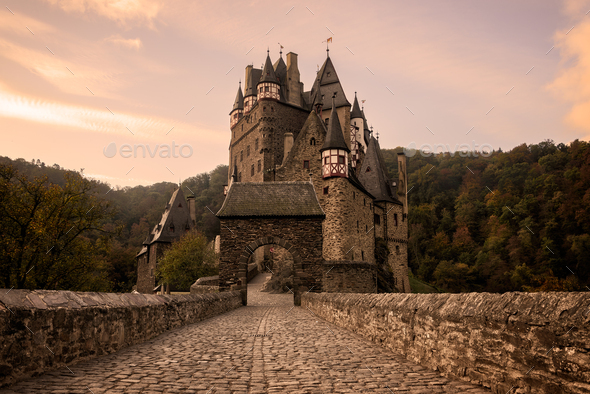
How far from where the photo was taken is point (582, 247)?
4062 centimetres

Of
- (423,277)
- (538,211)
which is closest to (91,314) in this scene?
(538,211)

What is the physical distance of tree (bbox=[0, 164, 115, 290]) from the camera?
2428 cm

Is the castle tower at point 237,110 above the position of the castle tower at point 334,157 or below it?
above

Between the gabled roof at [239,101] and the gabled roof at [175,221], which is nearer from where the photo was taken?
the gabled roof at [175,221]

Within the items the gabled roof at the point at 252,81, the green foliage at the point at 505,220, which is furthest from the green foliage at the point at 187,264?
the green foliage at the point at 505,220

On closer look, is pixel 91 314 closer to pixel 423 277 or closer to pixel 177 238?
pixel 177 238

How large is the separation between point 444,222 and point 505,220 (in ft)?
59.3

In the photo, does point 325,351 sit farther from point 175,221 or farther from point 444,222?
point 444,222

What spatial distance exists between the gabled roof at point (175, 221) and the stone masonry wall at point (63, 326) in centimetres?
4786

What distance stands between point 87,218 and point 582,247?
4086 centimetres

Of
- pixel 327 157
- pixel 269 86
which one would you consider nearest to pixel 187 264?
pixel 327 157

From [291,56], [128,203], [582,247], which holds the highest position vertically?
[291,56]

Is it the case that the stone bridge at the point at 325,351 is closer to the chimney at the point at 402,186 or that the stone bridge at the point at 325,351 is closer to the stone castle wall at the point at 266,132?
the stone castle wall at the point at 266,132

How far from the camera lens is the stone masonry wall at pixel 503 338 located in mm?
3018
